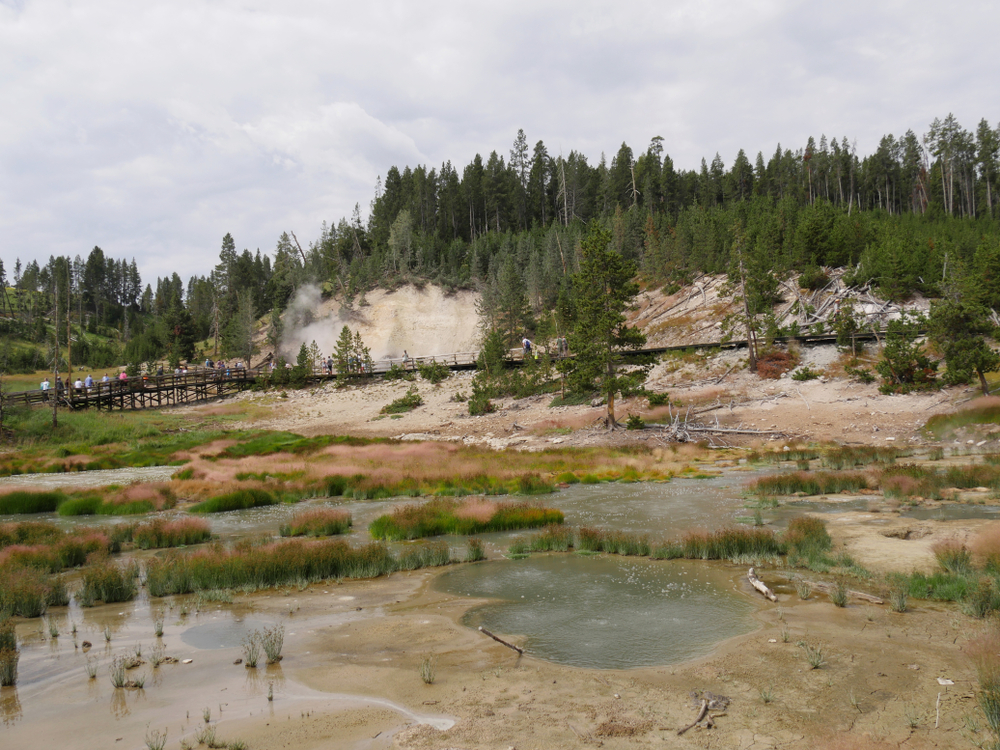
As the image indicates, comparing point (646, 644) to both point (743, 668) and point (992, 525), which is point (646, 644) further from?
point (992, 525)

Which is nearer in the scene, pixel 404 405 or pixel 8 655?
pixel 8 655

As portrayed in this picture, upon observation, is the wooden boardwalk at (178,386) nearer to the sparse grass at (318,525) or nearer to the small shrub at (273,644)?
the sparse grass at (318,525)

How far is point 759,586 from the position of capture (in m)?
11.6

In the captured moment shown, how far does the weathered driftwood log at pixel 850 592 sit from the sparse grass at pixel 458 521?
8.16 metres

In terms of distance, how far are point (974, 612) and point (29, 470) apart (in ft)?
142

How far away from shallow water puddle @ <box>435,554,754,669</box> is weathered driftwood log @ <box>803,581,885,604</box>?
5.13ft

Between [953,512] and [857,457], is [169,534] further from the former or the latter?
[857,457]

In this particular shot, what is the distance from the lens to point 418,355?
3337 inches

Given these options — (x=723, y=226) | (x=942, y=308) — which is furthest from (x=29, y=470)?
(x=723, y=226)

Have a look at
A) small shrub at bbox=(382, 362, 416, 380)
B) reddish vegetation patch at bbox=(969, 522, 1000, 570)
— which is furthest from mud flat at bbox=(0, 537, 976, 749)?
small shrub at bbox=(382, 362, 416, 380)

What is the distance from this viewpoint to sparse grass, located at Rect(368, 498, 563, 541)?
18.1 meters

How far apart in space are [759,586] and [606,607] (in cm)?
309

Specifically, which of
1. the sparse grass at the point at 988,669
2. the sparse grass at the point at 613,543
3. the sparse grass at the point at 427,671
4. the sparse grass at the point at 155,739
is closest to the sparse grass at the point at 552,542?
the sparse grass at the point at 613,543

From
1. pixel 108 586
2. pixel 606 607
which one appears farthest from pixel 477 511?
pixel 108 586
